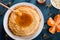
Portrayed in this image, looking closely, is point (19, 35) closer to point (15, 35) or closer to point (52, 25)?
point (15, 35)

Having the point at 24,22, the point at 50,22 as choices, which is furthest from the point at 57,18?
the point at 24,22

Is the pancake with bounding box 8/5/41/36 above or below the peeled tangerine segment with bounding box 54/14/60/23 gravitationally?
above

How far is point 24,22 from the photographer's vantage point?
1096 millimetres

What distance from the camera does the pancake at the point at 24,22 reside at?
1.10 m

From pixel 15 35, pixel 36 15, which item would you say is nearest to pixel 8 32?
pixel 15 35

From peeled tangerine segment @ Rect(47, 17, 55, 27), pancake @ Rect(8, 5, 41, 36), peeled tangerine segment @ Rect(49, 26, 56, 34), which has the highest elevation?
pancake @ Rect(8, 5, 41, 36)

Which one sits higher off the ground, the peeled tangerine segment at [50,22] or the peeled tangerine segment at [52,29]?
the peeled tangerine segment at [50,22]

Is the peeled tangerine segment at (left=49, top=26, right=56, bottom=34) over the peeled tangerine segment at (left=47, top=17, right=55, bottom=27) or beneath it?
beneath

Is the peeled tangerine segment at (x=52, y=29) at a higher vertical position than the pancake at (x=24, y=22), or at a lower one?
lower

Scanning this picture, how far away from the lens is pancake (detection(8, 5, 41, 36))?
1.10 m

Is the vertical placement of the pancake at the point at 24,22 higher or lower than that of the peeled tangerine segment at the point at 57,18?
higher

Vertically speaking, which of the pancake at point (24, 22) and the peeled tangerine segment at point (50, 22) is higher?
the pancake at point (24, 22)

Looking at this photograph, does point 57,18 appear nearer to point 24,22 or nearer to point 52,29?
point 52,29

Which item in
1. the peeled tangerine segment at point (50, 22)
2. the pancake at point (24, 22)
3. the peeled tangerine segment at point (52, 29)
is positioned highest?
the pancake at point (24, 22)
